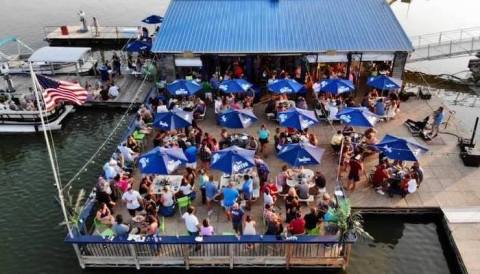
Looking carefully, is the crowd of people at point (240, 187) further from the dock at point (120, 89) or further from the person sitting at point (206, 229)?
the dock at point (120, 89)

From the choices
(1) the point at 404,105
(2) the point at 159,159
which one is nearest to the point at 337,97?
(1) the point at 404,105

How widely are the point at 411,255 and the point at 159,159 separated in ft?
34.4

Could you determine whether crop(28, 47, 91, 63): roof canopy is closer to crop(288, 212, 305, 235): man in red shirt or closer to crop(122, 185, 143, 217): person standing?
crop(122, 185, 143, 217): person standing

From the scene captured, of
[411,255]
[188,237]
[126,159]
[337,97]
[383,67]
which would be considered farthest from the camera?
[383,67]

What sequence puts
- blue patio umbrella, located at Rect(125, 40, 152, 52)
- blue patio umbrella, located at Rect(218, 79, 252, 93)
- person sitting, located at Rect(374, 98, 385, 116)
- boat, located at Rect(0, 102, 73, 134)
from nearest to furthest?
blue patio umbrella, located at Rect(218, 79, 252, 93), person sitting, located at Rect(374, 98, 385, 116), boat, located at Rect(0, 102, 73, 134), blue patio umbrella, located at Rect(125, 40, 152, 52)

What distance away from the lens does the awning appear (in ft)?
86.8

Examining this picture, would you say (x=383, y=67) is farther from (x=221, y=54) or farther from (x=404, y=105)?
(x=221, y=54)

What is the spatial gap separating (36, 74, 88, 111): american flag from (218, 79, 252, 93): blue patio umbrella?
26.0 feet

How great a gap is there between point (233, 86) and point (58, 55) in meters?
13.5

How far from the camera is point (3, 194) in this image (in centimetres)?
2083

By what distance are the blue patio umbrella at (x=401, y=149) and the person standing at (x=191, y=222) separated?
8.57m

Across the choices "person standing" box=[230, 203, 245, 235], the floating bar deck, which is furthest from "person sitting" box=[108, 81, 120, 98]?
"person standing" box=[230, 203, 245, 235]

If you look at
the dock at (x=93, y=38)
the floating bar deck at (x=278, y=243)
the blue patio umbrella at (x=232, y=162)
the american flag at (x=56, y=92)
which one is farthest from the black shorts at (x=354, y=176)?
the dock at (x=93, y=38)

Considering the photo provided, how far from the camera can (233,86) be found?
24250 millimetres
